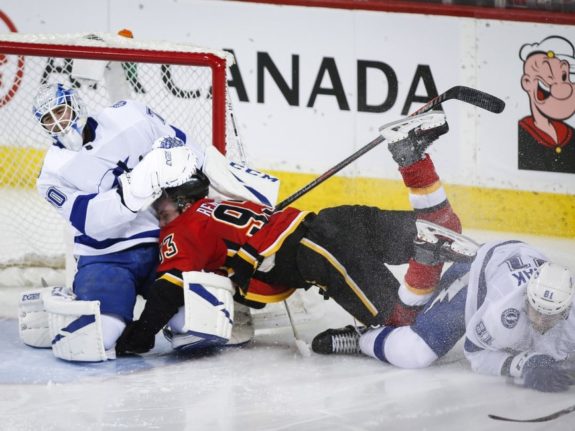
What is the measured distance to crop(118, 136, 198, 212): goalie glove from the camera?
2.90 meters

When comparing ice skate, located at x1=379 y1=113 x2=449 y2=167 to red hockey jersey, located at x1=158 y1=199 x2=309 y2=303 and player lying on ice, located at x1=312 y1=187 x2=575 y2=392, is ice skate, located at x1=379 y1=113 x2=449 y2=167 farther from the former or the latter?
red hockey jersey, located at x1=158 y1=199 x2=309 y2=303

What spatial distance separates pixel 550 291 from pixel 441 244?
14.8 inches

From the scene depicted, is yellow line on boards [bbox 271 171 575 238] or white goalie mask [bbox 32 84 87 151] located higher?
white goalie mask [bbox 32 84 87 151]

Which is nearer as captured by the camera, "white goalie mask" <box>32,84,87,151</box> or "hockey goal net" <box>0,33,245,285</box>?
"white goalie mask" <box>32,84,87,151</box>

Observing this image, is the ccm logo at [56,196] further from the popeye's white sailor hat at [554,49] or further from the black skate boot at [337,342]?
the popeye's white sailor hat at [554,49]

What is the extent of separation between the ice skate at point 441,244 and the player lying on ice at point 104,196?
56 cm

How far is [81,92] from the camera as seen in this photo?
4.09 m

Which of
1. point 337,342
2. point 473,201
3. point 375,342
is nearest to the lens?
point 375,342

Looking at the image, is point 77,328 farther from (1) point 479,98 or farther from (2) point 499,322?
(1) point 479,98

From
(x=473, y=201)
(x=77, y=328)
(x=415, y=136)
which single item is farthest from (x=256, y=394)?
(x=473, y=201)

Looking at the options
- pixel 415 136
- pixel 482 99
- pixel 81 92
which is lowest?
pixel 415 136

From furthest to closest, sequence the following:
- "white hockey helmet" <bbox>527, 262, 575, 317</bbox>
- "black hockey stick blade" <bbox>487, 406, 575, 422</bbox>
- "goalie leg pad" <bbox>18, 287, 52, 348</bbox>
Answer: "goalie leg pad" <bbox>18, 287, 52, 348</bbox>
"white hockey helmet" <bbox>527, 262, 575, 317</bbox>
"black hockey stick blade" <bbox>487, 406, 575, 422</bbox>

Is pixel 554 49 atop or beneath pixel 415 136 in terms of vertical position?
atop

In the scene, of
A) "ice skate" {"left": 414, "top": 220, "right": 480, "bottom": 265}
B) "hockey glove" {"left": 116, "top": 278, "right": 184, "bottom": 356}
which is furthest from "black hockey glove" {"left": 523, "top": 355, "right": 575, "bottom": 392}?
"hockey glove" {"left": 116, "top": 278, "right": 184, "bottom": 356}
